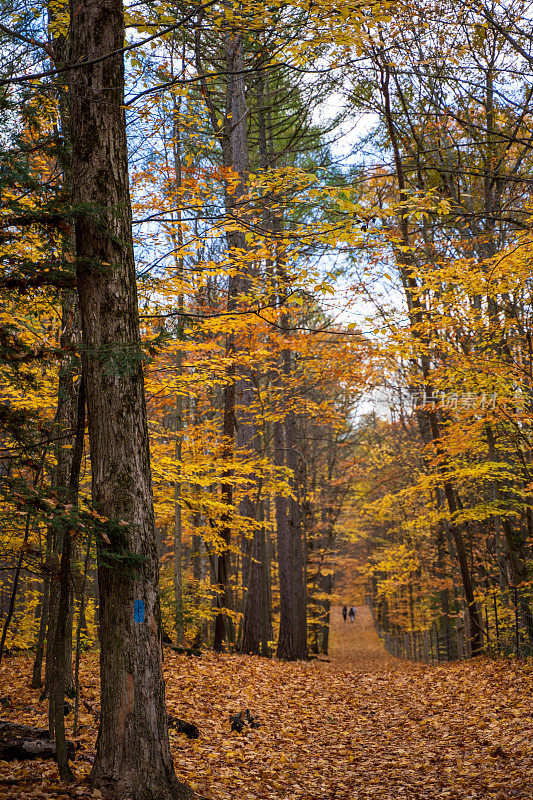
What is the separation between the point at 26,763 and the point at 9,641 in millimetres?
7164

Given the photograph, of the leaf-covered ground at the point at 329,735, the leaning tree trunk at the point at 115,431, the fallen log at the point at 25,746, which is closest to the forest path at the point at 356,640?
the leaf-covered ground at the point at 329,735

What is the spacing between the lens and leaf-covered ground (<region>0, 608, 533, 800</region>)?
4387 millimetres

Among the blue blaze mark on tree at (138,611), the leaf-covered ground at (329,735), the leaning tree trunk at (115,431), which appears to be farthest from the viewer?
the leaf-covered ground at (329,735)

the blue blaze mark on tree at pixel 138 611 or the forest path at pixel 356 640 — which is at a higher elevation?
the blue blaze mark on tree at pixel 138 611

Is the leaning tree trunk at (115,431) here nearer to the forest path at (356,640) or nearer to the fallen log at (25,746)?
the fallen log at (25,746)

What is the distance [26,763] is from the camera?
162 inches

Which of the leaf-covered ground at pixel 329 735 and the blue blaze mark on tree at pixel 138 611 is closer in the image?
the blue blaze mark on tree at pixel 138 611

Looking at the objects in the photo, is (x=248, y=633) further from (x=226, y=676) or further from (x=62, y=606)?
(x=62, y=606)

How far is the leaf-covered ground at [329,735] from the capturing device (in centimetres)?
439

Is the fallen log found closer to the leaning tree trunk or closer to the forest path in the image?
the leaning tree trunk

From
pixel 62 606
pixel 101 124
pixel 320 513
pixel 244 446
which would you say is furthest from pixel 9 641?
pixel 320 513

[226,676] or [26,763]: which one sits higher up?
[26,763]

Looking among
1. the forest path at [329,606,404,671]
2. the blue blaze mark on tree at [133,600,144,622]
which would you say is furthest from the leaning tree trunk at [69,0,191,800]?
the forest path at [329,606,404,671]

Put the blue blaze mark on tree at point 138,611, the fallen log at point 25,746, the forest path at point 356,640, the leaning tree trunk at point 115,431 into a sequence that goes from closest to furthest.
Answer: the leaning tree trunk at point 115,431 → the blue blaze mark on tree at point 138,611 → the fallen log at point 25,746 → the forest path at point 356,640
